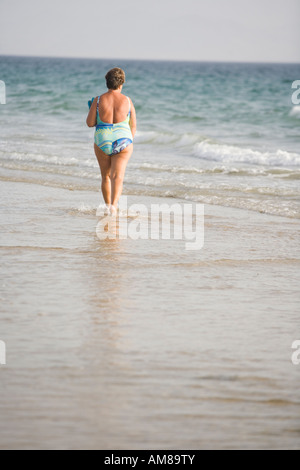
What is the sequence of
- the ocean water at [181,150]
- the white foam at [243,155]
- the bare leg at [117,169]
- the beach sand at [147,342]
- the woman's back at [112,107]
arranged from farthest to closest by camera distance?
the white foam at [243,155] → the ocean water at [181,150] → the bare leg at [117,169] → the woman's back at [112,107] → the beach sand at [147,342]

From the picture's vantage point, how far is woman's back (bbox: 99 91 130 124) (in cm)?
690

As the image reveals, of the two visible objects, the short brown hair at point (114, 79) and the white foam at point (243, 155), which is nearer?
the short brown hair at point (114, 79)

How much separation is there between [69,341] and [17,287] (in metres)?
1.03

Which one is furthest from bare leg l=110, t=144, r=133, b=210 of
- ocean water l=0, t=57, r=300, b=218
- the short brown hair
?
ocean water l=0, t=57, r=300, b=218

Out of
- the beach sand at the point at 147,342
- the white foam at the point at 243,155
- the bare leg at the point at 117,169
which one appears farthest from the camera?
the white foam at the point at 243,155

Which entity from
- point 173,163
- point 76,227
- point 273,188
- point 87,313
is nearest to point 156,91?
point 173,163

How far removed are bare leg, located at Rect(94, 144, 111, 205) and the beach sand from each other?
1.16 metres

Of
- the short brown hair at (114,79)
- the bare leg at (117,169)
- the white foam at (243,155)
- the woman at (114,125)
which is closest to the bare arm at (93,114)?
the woman at (114,125)

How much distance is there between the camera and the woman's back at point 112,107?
22.6ft

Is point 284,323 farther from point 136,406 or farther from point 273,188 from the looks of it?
point 273,188

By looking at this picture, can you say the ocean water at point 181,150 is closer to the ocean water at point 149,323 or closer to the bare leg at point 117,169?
the ocean water at point 149,323

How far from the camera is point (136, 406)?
118 inches

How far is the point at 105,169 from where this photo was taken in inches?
285

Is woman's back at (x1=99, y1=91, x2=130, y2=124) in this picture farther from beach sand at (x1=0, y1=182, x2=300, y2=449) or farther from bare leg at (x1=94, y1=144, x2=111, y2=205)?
beach sand at (x1=0, y1=182, x2=300, y2=449)
